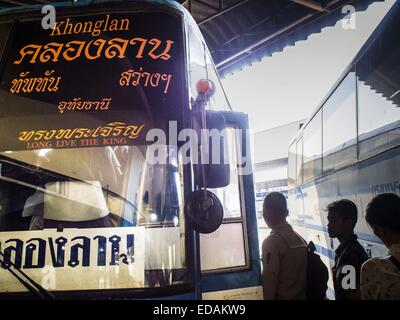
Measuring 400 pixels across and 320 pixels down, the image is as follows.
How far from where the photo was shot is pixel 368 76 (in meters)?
4.30

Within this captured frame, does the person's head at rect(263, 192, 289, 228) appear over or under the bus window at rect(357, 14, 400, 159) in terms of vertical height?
under

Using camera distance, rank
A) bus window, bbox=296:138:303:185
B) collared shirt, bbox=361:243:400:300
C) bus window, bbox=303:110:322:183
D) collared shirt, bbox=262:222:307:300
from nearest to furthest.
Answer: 1. collared shirt, bbox=361:243:400:300
2. collared shirt, bbox=262:222:307:300
3. bus window, bbox=303:110:322:183
4. bus window, bbox=296:138:303:185

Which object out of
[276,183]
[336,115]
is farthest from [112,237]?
[276,183]

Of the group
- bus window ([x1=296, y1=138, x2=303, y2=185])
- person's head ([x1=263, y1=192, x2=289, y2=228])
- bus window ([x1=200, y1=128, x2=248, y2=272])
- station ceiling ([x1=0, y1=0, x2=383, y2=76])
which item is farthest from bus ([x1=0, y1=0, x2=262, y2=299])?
bus window ([x1=296, y1=138, x2=303, y2=185])

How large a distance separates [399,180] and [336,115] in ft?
8.79

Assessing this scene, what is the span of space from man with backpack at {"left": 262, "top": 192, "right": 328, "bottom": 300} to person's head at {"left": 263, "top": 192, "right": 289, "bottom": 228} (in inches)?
5.4

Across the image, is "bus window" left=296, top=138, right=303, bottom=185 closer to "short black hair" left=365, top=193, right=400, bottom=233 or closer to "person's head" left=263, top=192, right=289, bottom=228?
"person's head" left=263, top=192, right=289, bottom=228

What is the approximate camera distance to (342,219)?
294 centimetres

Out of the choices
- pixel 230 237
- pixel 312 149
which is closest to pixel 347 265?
pixel 230 237

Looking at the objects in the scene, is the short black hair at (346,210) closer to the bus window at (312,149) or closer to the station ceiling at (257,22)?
the bus window at (312,149)

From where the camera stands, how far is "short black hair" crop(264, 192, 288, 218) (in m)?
3.01

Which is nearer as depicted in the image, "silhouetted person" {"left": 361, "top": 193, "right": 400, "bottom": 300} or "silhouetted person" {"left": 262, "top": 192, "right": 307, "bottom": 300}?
"silhouetted person" {"left": 361, "top": 193, "right": 400, "bottom": 300}

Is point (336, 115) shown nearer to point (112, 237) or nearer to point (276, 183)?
point (112, 237)

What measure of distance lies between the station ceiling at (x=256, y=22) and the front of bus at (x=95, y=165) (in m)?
4.61
